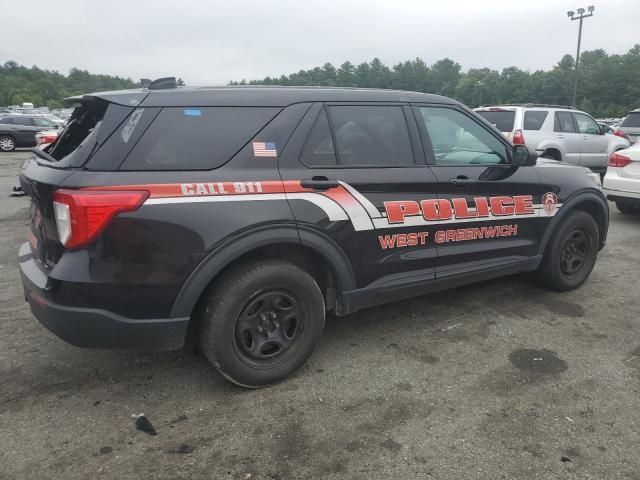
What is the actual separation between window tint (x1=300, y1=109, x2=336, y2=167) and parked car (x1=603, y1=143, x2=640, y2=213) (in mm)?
6096

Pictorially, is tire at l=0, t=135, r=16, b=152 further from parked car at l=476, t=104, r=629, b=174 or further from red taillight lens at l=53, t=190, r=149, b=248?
red taillight lens at l=53, t=190, r=149, b=248

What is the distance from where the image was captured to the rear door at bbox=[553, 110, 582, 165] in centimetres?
1103

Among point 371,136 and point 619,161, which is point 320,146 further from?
point 619,161

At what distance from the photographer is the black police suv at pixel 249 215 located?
100 inches

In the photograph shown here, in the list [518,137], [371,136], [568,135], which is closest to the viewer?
[371,136]

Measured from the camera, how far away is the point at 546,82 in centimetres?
7344

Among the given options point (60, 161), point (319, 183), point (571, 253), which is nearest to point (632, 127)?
point (571, 253)

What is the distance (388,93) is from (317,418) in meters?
2.23

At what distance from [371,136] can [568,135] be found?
31.2 feet

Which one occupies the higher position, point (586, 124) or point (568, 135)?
point (586, 124)

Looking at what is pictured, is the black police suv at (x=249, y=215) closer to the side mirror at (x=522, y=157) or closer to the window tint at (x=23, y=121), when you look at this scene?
the side mirror at (x=522, y=157)

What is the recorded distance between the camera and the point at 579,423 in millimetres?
2707

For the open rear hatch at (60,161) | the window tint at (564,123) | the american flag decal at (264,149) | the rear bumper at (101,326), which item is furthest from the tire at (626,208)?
the open rear hatch at (60,161)

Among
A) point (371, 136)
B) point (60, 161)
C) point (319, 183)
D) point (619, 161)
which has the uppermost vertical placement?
point (371, 136)
